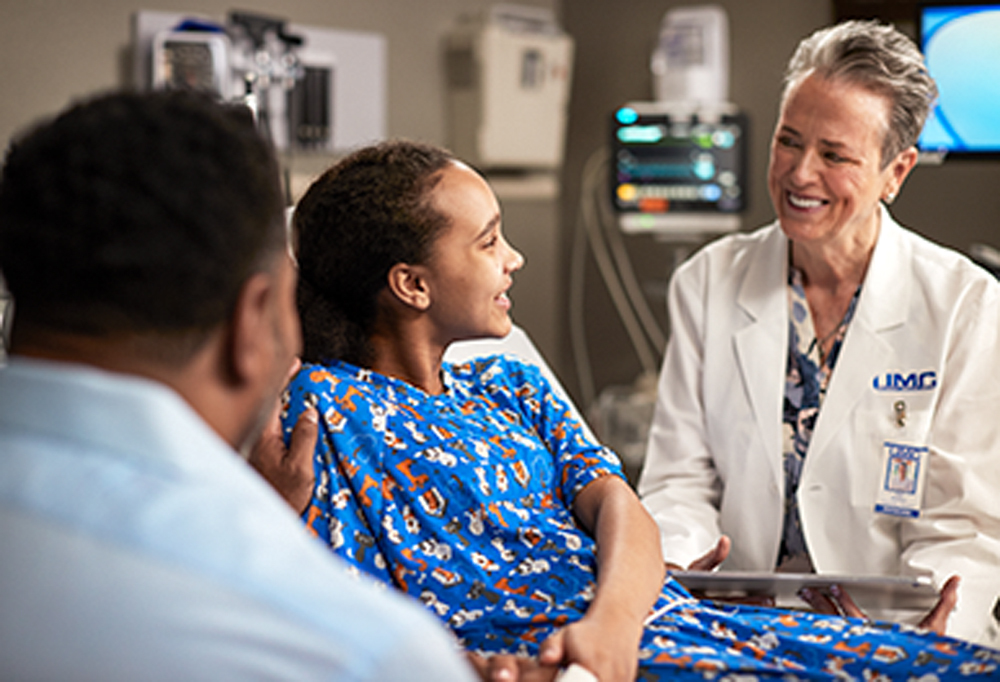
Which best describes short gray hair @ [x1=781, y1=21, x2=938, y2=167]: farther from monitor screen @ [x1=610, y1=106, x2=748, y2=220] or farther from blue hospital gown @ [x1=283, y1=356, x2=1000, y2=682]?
monitor screen @ [x1=610, y1=106, x2=748, y2=220]

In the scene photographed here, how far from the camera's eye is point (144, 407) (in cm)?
68

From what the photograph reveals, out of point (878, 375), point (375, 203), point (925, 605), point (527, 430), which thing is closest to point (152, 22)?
point (375, 203)

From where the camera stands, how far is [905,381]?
1.83 m

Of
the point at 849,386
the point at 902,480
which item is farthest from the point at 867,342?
the point at 902,480

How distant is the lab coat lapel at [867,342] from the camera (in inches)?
72.6

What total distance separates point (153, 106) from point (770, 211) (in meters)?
3.35

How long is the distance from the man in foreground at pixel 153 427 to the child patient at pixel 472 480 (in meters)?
0.48

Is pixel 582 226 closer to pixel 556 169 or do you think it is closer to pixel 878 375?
pixel 556 169

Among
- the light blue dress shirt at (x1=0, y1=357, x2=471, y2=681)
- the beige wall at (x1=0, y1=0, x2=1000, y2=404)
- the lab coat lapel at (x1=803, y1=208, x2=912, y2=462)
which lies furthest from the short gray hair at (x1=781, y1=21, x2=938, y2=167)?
the beige wall at (x1=0, y1=0, x2=1000, y2=404)

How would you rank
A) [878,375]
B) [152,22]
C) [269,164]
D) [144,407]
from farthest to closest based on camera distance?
Answer: [152,22] → [878,375] → [269,164] → [144,407]

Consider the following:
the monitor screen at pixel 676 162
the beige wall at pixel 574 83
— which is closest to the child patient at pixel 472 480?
the beige wall at pixel 574 83

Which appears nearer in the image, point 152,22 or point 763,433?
point 763,433

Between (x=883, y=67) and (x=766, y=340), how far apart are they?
540mm

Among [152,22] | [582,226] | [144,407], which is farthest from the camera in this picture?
[582,226]
